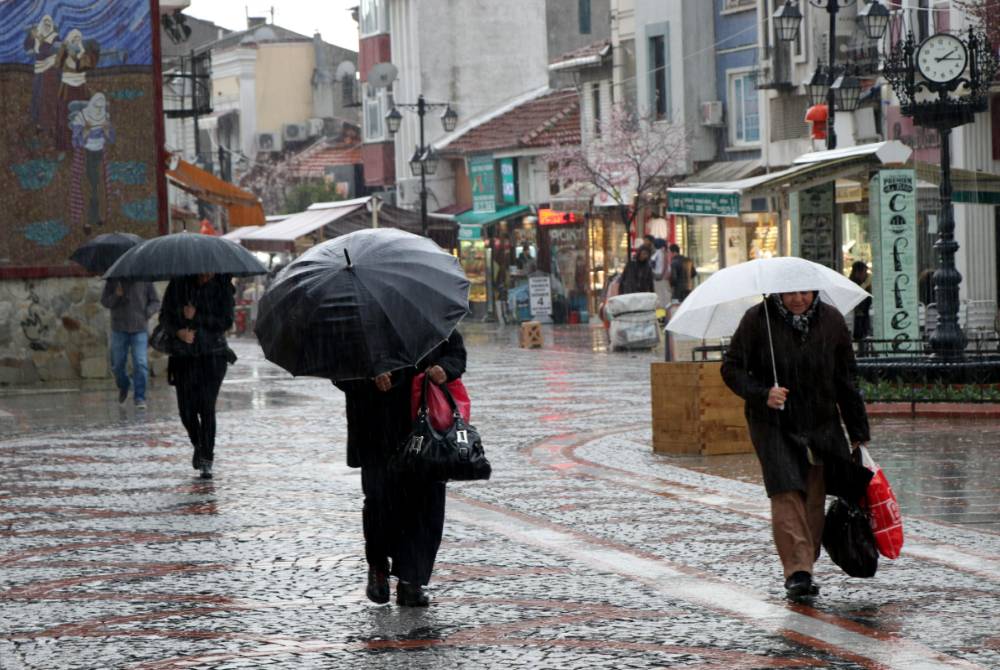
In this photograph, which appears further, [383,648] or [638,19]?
[638,19]

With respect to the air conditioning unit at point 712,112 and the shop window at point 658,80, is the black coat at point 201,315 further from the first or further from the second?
the shop window at point 658,80

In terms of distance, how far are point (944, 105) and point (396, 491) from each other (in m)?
11.6

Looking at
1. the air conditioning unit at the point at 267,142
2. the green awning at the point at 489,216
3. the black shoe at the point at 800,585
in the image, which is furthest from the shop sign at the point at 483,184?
the black shoe at the point at 800,585

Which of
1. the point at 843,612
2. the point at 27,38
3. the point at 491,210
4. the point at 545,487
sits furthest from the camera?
the point at 491,210

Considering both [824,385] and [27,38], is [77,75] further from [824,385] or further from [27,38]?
[824,385]

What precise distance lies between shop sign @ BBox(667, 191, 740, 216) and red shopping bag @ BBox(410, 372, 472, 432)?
16260 mm

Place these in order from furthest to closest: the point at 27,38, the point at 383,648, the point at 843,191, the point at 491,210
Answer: the point at 491,210
the point at 843,191
the point at 27,38
the point at 383,648

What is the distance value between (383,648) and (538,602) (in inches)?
43.8

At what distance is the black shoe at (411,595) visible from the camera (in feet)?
28.0

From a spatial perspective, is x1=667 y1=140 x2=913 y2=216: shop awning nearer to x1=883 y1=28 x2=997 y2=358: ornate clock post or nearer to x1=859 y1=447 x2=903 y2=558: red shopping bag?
x1=883 y1=28 x2=997 y2=358: ornate clock post

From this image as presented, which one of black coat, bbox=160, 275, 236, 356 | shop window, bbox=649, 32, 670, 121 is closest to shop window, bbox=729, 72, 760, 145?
shop window, bbox=649, 32, 670, 121

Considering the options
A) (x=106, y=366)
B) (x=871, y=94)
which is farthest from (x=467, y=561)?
(x=871, y=94)

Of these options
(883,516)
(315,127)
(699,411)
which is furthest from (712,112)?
(315,127)

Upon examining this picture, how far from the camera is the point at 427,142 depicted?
63.7 m
